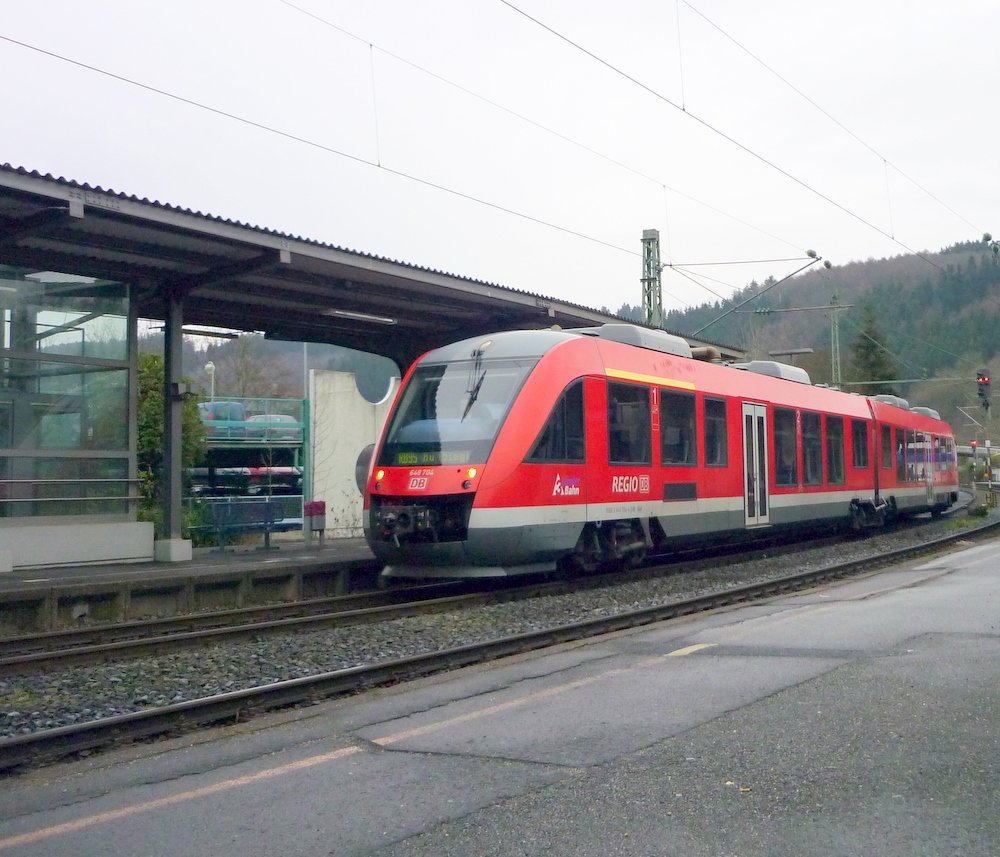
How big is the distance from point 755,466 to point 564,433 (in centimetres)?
575

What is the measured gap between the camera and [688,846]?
14.1 feet

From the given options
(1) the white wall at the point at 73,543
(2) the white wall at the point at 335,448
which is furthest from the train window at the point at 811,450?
(2) the white wall at the point at 335,448

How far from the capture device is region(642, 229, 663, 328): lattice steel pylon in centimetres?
2701

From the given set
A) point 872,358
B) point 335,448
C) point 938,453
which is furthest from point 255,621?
point 872,358

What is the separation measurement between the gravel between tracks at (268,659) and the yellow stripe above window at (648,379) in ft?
8.75

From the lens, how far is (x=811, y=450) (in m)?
20.0

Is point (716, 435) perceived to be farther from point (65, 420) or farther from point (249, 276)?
point (65, 420)

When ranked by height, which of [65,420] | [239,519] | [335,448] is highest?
[335,448]

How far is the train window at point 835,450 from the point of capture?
20719 millimetres

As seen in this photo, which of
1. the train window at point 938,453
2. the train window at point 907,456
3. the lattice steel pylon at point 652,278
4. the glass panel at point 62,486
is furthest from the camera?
the train window at point 938,453

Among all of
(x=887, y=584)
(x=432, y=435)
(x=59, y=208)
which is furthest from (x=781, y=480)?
(x=59, y=208)

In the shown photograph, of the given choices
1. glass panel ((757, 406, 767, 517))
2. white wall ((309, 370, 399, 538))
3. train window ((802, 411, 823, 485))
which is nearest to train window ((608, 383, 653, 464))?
glass panel ((757, 406, 767, 517))

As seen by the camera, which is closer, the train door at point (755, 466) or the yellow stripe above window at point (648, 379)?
the yellow stripe above window at point (648, 379)

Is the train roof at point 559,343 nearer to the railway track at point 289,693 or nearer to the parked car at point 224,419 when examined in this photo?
the railway track at point 289,693
